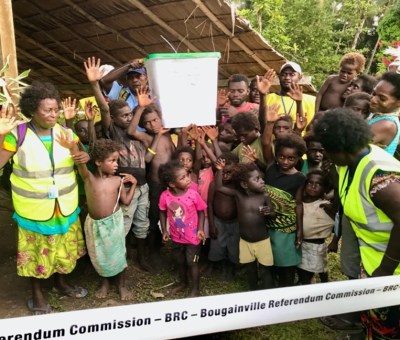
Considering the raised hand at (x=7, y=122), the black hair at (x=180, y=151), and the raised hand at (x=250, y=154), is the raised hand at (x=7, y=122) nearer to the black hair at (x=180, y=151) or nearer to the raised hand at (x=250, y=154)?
the black hair at (x=180, y=151)

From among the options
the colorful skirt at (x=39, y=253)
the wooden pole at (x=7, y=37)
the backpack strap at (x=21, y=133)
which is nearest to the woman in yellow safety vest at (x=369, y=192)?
the backpack strap at (x=21, y=133)

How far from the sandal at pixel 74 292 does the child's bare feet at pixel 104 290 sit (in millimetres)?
123

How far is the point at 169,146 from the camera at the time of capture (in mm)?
3811

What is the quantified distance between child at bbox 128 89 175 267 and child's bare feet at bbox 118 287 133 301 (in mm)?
571

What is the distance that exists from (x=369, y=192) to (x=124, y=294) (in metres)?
2.34

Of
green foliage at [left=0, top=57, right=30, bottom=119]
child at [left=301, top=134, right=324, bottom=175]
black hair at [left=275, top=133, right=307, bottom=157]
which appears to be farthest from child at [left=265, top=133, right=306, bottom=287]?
green foliage at [left=0, top=57, right=30, bottom=119]

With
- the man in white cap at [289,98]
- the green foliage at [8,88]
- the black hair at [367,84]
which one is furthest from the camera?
the black hair at [367,84]

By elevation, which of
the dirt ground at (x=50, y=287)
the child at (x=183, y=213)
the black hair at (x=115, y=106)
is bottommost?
the dirt ground at (x=50, y=287)

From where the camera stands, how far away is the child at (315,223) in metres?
3.13

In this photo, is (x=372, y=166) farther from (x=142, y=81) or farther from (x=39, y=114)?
(x=142, y=81)

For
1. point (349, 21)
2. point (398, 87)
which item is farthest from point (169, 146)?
point (349, 21)

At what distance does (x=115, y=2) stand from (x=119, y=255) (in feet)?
11.4

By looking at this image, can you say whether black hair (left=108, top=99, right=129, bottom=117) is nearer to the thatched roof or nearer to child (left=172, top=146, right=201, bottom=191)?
child (left=172, top=146, right=201, bottom=191)

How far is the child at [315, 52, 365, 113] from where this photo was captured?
4.30 m
